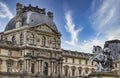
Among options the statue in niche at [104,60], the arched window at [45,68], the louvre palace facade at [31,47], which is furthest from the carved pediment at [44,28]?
the statue in niche at [104,60]

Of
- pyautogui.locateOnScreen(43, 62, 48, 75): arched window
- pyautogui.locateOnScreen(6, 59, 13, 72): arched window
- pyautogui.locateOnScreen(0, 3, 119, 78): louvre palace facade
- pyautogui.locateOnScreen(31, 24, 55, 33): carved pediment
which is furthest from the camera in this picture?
pyautogui.locateOnScreen(31, 24, 55, 33): carved pediment

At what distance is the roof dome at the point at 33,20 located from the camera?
96125mm

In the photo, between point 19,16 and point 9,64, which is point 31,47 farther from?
point 19,16

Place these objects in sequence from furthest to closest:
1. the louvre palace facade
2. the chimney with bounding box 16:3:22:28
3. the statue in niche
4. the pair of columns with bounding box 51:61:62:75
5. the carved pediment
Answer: the pair of columns with bounding box 51:61:62:75, the carved pediment, the chimney with bounding box 16:3:22:28, the louvre palace facade, the statue in niche

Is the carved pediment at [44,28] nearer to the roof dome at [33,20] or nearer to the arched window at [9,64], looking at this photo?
the roof dome at [33,20]

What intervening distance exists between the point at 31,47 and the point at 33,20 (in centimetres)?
786

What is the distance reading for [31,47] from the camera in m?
93.3

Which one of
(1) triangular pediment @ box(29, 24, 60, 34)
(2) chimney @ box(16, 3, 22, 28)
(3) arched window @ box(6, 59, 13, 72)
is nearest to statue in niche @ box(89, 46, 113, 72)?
(3) arched window @ box(6, 59, 13, 72)

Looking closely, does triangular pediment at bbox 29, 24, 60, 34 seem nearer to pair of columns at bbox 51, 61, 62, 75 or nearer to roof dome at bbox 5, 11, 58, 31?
roof dome at bbox 5, 11, 58, 31

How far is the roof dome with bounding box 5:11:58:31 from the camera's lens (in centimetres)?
9612

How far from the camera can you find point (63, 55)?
348ft

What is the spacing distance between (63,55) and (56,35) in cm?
801

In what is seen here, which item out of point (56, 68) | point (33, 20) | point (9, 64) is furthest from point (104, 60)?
A: point (56, 68)

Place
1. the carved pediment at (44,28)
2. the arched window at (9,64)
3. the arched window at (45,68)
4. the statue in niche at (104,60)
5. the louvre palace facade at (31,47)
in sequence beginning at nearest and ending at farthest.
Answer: the statue in niche at (104,60) → the louvre palace facade at (31,47) → the arched window at (9,64) → the arched window at (45,68) → the carved pediment at (44,28)
